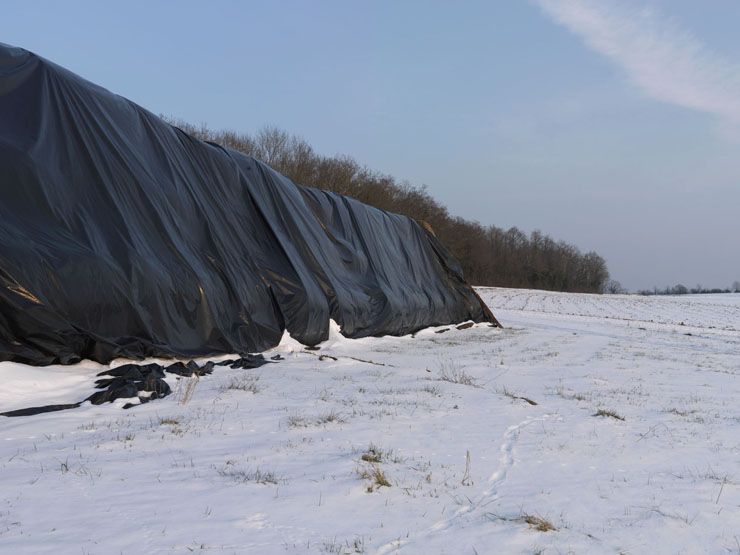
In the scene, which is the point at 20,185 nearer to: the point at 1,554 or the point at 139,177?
the point at 139,177

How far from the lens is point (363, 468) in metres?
2.72

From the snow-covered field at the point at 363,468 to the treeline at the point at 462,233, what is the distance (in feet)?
38.3

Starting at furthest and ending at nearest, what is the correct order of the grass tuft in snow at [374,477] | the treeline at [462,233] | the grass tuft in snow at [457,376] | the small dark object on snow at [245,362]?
1. the treeline at [462,233]
2. the small dark object on snow at [245,362]
3. the grass tuft in snow at [457,376]
4. the grass tuft in snow at [374,477]

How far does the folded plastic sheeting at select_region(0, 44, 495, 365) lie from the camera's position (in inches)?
171

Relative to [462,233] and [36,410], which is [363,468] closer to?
[36,410]

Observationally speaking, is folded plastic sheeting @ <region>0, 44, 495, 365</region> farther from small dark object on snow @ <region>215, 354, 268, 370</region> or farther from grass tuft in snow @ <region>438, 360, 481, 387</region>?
grass tuft in snow @ <region>438, 360, 481, 387</region>

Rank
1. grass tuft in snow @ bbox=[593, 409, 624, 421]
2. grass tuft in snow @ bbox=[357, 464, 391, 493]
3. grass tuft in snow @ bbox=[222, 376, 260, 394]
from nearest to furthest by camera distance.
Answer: grass tuft in snow @ bbox=[357, 464, 391, 493] → grass tuft in snow @ bbox=[593, 409, 624, 421] → grass tuft in snow @ bbox=[222, 376, 260, 394]

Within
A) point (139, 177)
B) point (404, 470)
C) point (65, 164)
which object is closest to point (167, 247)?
point (139, 177)

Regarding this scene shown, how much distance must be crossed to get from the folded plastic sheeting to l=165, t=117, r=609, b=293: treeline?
8.32 meters

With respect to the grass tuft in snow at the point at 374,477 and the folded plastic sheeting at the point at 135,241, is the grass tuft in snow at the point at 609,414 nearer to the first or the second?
the grass tuft in snow at the point at 374,477

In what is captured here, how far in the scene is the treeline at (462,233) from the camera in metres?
38.7

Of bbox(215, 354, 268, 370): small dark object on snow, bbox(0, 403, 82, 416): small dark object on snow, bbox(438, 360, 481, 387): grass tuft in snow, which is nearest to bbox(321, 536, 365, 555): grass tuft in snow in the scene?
bbox(0, 403, 82, 416): small dark object on snow

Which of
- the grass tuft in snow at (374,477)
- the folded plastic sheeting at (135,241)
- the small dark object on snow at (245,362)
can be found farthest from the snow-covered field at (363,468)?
the folded plastic sheeting at (135,241)

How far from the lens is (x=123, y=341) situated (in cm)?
484
